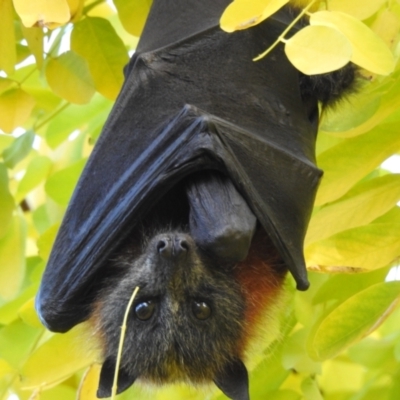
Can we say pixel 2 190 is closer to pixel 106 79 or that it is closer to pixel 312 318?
pixel 106 79

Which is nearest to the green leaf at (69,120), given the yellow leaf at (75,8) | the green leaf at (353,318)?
the yellow leaf at (75,8)

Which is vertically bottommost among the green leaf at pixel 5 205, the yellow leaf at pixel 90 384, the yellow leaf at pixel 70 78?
the yellow leaf at pixel 90 384

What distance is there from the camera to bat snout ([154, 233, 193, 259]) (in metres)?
2.99

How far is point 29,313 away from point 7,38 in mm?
1284

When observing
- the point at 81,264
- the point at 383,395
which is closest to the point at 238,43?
the point at 81,264

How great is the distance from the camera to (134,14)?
133 inches

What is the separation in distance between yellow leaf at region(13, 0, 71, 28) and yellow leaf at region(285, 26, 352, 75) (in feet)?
2.42

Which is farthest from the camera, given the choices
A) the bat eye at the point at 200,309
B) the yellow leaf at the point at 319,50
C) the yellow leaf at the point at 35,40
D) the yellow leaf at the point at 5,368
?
the yellow leaf at the point at 5,368

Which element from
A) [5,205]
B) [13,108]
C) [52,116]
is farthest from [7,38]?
[52,116]

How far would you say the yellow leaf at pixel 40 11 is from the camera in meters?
2.32

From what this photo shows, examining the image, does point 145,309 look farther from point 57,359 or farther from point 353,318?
point 353,318

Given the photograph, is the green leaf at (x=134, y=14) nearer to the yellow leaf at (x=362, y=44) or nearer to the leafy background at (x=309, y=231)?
the leafy background at (x=309, y=231)

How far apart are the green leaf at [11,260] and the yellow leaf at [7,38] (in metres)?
0.87

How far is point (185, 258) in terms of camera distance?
3.04 meters
